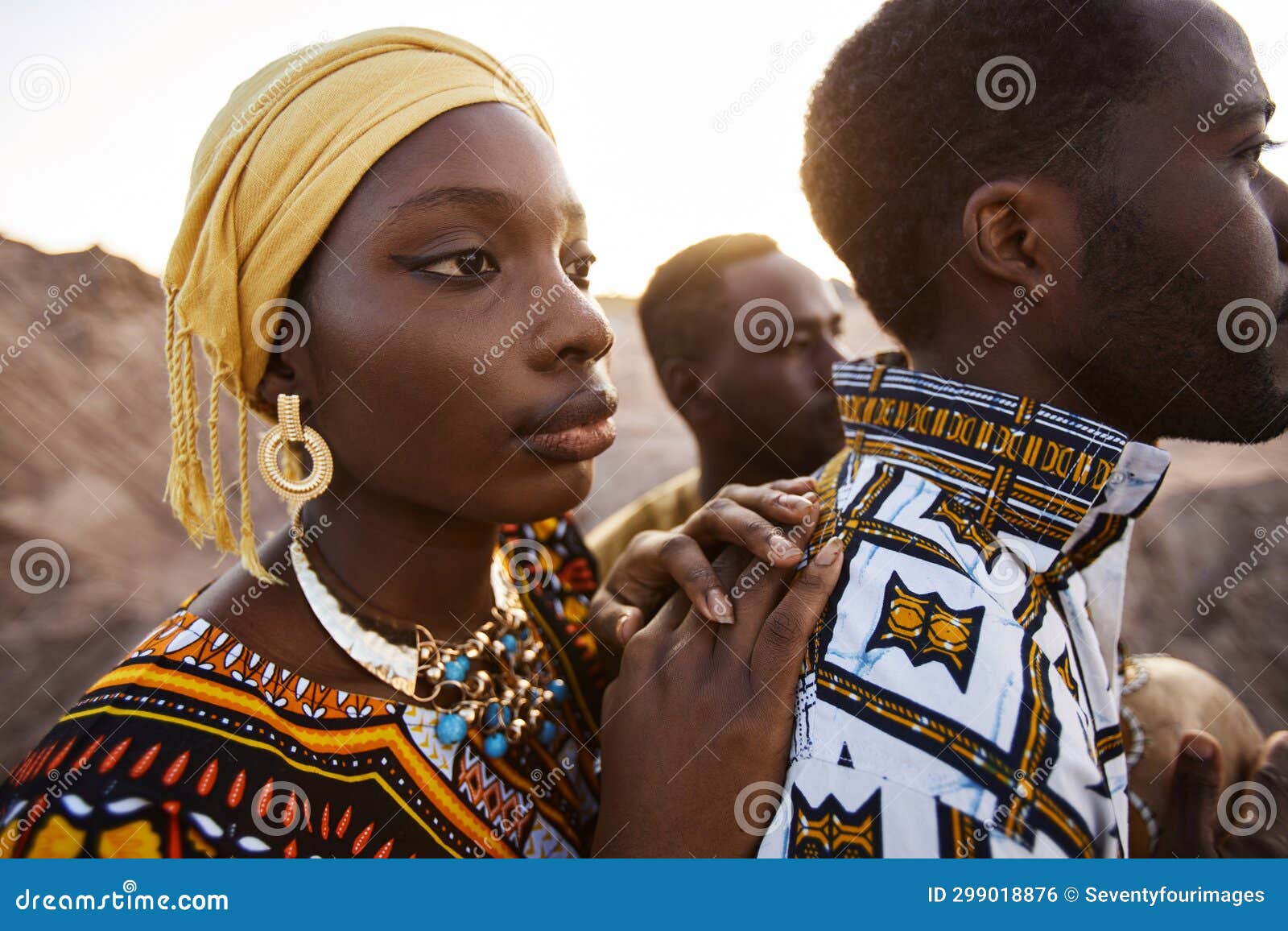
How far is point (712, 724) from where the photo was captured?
5.23 ft

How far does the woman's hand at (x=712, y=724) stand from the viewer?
1.54 metres

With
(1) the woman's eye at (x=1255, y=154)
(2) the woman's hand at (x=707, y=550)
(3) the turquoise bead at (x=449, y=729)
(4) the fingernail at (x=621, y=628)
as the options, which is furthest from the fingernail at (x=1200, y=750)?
(3) the turquoise bead at (x=449, y=729)

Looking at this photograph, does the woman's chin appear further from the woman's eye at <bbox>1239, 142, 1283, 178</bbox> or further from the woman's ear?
the woman's eye at <bbox>1239, 142, 1283, 178</bbox>

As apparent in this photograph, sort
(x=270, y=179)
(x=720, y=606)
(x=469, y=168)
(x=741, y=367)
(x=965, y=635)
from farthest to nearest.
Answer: (x=741, y=367)
(x=270, y=179)
(x=469, y=168)
(x=720, y=606)
(x=965, y=635)

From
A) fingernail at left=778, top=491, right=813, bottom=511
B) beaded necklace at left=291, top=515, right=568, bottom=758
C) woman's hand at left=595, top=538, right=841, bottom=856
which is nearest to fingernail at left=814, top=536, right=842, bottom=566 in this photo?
woman's hand at left=595, top=538, right=841, bottom=856

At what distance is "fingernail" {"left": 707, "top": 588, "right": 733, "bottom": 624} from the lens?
66.2 inches

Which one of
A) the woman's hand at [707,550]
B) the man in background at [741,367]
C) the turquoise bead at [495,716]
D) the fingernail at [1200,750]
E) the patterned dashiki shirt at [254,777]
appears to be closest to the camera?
the patterned dashiki shirt at [254,777]

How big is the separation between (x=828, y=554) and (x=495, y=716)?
3.19ft

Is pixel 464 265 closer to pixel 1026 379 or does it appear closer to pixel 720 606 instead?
pixel 720 606

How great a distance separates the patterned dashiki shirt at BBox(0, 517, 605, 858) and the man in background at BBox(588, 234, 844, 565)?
1.84m

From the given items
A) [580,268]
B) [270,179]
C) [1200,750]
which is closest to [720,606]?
[580,268]

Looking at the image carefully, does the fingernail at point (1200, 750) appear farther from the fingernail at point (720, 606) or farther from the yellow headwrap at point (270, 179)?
the yellow headwrap at point (270, 179)

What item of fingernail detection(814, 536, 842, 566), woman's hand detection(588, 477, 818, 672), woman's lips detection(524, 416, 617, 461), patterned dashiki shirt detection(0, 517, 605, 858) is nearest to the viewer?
patterned dashiki shirt detection(0, 517, 605, 858)

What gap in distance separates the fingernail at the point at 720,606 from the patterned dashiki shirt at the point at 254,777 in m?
0.73
